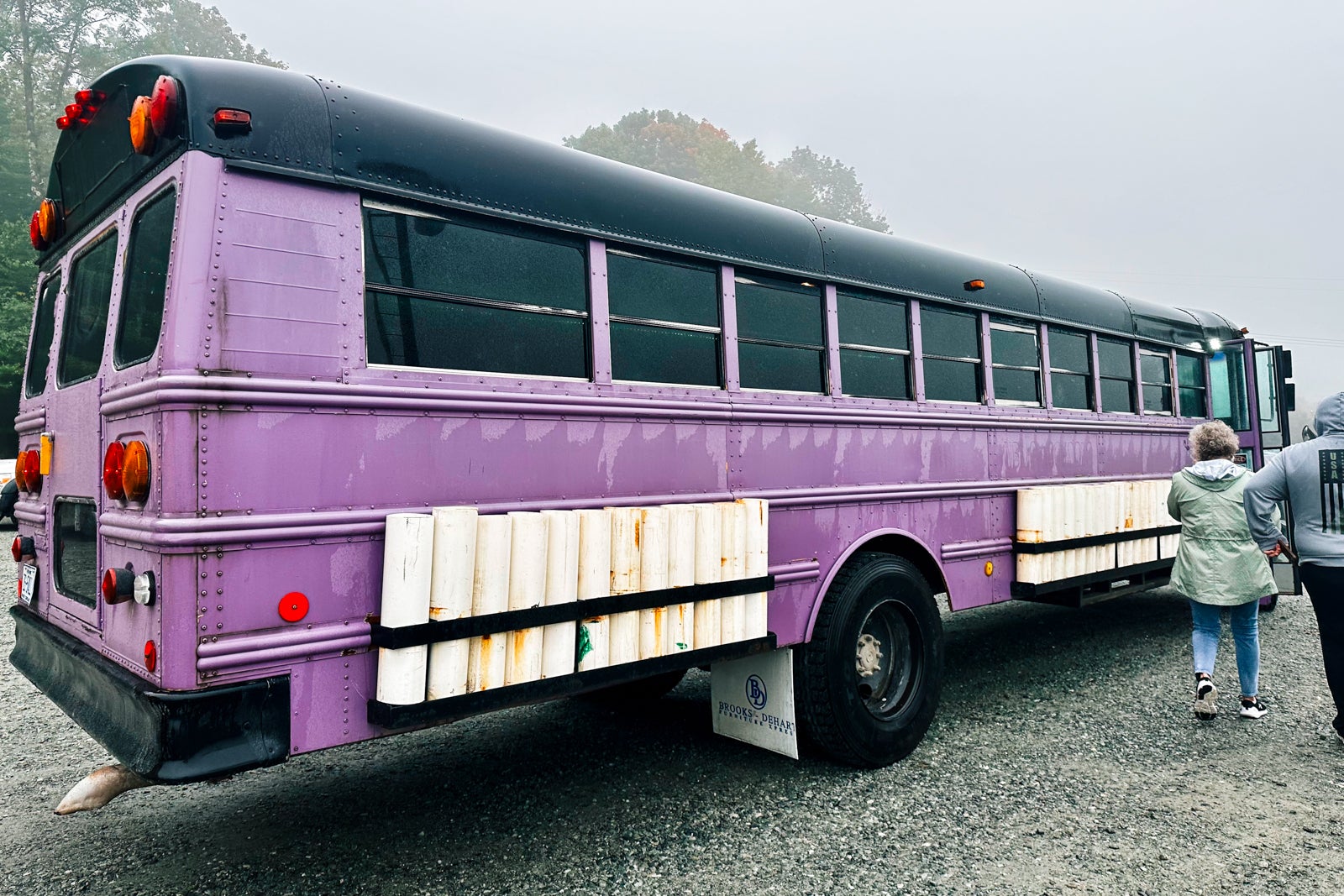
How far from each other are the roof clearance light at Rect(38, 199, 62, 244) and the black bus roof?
0.19 ft

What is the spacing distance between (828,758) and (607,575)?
5.48 ft

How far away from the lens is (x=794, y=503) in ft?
12.0

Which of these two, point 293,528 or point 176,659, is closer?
point 176,659

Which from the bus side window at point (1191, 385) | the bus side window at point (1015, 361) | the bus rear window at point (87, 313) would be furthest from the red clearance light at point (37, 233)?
the bus side window at point (1191, 385)

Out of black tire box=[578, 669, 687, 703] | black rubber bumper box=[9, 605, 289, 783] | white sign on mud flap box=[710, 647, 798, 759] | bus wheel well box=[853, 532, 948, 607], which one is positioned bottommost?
black tire box=[578, 669, 687, 703]

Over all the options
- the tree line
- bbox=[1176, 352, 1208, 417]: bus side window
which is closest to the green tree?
the tree line

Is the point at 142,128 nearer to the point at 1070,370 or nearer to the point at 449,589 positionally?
the point at 449,589

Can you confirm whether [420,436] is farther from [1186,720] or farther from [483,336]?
[1186,720]

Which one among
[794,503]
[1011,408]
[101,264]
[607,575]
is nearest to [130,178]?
[101,264]

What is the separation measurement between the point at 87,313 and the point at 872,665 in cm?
364

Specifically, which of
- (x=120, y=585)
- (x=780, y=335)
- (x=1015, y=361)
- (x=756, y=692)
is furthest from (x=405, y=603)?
(x=1015, y=361)

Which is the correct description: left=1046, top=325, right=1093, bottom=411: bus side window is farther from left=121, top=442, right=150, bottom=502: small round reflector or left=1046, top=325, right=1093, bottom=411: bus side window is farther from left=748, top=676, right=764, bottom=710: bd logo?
left=121, top=442, right=150, bottom=502: small round reflector

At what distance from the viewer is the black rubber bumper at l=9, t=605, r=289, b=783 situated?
2170 mm

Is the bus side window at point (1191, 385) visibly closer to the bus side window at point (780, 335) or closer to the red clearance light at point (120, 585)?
the bus side window at point (780, 335)
